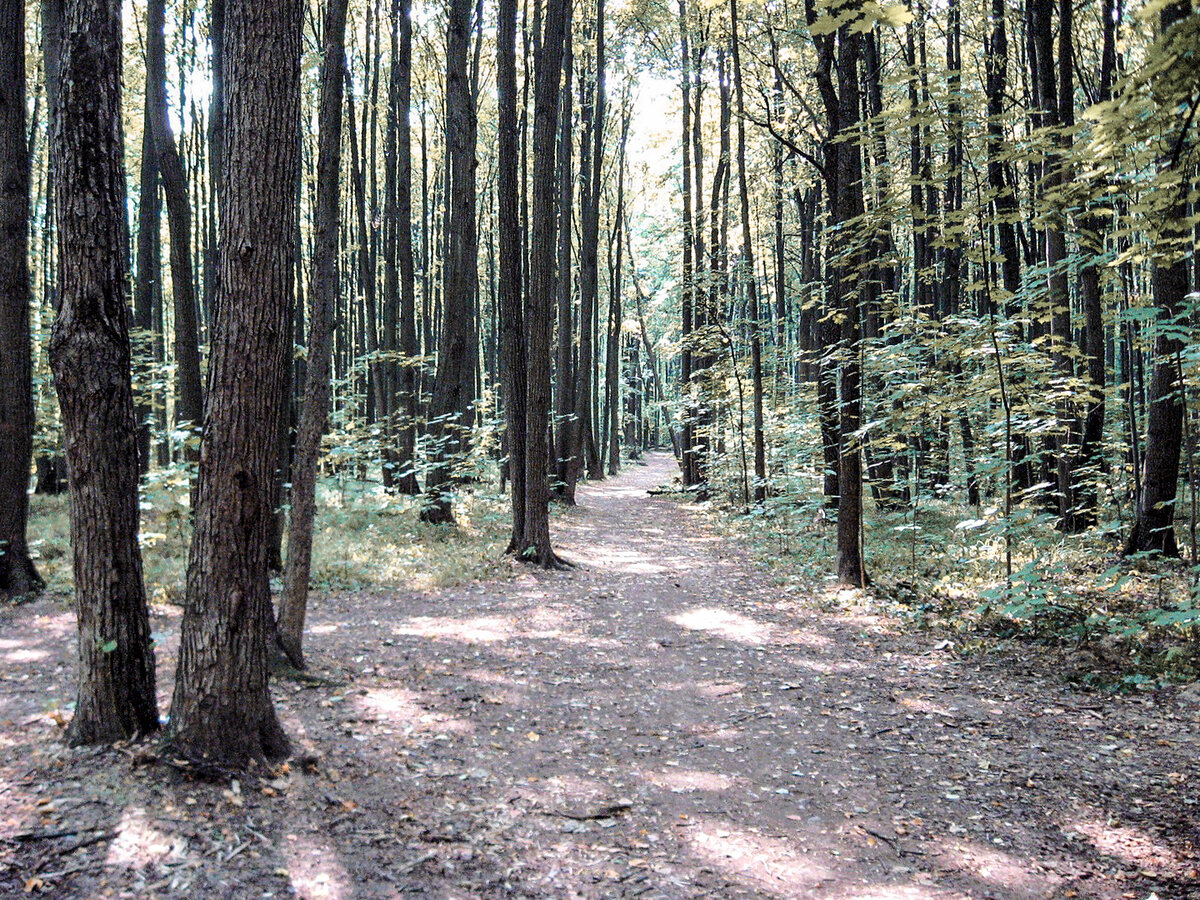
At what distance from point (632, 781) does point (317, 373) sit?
138 inches

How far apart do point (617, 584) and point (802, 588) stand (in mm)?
2248

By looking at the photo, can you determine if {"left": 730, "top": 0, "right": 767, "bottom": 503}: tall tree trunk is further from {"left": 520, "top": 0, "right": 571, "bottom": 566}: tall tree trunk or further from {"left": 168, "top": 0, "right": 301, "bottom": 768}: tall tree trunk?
{"left": 168, "top": 0, "right": 301, "bottom": 768}: tall tree trunk

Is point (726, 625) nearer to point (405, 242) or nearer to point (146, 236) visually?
point (405, 242)

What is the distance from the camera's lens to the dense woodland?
11.5 feet

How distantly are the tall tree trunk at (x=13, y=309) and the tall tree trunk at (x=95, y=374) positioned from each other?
4461 millimetres

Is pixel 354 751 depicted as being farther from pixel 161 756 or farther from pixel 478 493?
pixel 478 493

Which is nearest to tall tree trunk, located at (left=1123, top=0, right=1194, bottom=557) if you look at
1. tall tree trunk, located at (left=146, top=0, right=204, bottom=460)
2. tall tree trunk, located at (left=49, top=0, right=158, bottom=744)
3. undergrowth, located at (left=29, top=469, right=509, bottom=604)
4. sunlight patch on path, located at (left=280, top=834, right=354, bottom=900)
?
undergrowth, located at (left=29, top=469, right=509, bottom=604)

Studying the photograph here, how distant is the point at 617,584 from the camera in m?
9.31

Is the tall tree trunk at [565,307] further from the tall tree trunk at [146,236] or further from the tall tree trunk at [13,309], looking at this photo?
the tall tree trunk at [13,309]

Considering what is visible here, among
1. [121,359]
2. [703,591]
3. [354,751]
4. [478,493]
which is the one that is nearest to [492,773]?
[354,751]

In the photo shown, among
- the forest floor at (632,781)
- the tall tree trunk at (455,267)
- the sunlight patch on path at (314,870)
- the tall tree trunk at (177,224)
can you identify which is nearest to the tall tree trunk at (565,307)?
the tall tree trunk at (455,267)

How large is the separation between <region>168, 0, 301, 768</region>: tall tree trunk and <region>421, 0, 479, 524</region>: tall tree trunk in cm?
835

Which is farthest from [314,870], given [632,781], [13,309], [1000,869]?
[13,309]

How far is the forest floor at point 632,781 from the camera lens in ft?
9.68
